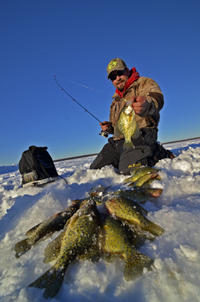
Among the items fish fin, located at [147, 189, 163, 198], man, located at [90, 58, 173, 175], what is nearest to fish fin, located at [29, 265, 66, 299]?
fish fin, located at [147, 189, 163, 198]

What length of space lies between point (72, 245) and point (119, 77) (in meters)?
4.79

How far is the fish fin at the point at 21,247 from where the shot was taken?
1.38 meters

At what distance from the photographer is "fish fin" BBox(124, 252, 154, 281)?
98cm

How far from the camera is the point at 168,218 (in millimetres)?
1473

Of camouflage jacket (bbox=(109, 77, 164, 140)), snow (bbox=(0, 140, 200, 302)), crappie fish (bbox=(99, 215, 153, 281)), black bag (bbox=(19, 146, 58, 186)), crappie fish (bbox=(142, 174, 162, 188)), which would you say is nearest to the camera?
snow (bbox=(0, 140, 200, 302))

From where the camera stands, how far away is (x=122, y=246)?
1.15m

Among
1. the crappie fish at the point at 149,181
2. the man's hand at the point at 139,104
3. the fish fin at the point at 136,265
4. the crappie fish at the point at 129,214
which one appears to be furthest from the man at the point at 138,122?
the fish fin at the point at 136,265

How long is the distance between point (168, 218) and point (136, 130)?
7.28ft

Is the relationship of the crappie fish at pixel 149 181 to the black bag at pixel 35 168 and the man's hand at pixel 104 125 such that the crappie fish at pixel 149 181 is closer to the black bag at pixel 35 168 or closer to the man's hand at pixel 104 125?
the black bag at pixel 35 168

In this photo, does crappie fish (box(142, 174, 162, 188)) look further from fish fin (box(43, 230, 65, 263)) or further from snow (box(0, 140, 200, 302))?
fish fin (box(43, 230, 65, 263))

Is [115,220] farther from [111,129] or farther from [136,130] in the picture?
[111,129]

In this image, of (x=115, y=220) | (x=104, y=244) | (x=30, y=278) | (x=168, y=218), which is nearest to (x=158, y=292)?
(x=104, y=244)

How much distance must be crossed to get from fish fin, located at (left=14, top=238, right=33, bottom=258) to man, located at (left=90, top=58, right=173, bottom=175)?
2.47 m

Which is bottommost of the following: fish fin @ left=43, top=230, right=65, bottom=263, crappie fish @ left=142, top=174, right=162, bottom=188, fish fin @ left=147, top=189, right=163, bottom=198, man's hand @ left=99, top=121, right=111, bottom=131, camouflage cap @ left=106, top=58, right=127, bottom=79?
fish fin @ left=43, top=230, right=65, bottom=263
